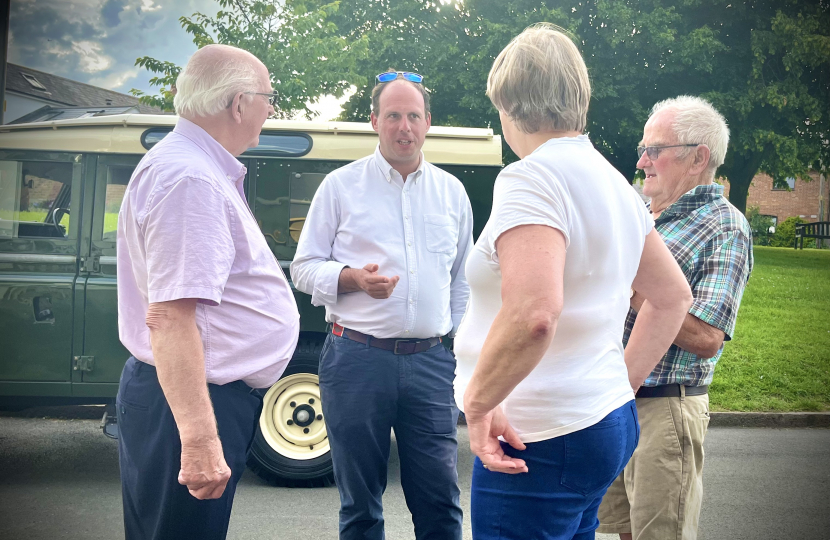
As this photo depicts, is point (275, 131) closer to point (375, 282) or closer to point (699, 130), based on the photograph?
point (375, 282)

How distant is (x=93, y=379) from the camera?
4.73 meters

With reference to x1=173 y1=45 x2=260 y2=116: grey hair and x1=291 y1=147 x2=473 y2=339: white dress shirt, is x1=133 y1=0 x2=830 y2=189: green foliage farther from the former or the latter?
x1=173 y1=45 x2=260 y2=116: grey hair

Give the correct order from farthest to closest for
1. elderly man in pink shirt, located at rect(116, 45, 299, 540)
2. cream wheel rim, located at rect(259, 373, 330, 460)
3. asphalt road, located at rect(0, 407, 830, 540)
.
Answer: cream wheel rim, located at rect(259, 373, 330, 460) < asphalt road, located at rect(0, 407, 830, 540) < elderly man in pink shirt, located at rect(116, 45, 299, 540)

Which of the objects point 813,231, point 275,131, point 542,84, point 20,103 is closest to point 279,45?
point 275,131

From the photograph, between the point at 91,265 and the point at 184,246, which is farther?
the point at 91,265

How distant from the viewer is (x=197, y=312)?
1836 mm

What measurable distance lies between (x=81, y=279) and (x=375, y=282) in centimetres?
282

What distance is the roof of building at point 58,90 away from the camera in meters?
42.1

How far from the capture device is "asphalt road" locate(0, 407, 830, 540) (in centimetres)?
416

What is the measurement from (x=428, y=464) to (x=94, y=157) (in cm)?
330

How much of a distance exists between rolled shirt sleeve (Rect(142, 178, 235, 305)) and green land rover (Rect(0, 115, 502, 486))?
3122 millimetres

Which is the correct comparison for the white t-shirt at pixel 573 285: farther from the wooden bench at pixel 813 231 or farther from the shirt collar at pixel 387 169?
the wooden bench at pixel 813 231

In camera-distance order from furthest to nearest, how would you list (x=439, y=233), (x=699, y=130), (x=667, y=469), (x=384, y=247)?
1. (x=439, y=233)
2. (x=384, y=247)
3. (x=699, y=130)
4. (x=667, y=469)

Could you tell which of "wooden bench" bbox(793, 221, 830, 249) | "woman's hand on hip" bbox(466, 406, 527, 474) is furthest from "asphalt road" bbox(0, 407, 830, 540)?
"wooden bench" bbox(793, 221, 830, 249)
